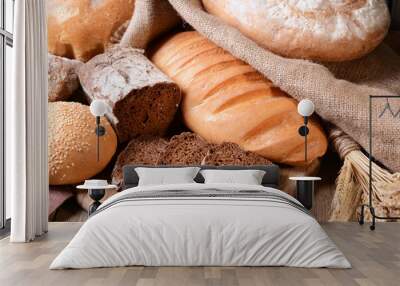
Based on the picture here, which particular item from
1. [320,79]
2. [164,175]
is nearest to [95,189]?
[164,175]

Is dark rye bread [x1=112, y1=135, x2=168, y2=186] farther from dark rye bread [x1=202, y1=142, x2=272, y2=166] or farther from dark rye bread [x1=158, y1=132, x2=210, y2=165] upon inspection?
dark rye bread [x1=202, y1=142, x2=272, y2=166]

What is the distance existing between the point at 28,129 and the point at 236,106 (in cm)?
174

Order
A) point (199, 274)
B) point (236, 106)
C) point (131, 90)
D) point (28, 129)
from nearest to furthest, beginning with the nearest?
point (199, 274) → point (28, 129) → point (131, 90) → point (236, 106)

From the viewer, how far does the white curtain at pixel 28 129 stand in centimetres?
447

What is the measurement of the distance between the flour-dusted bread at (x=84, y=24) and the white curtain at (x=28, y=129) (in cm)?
49

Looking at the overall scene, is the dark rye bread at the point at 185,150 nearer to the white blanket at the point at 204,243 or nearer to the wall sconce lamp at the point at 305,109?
the wall sconce lamp at the point at 305,109

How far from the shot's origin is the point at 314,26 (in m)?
5.07

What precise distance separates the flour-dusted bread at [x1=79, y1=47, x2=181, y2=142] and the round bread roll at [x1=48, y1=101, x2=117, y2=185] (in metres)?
0.16

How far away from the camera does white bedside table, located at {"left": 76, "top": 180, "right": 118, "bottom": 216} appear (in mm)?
5008

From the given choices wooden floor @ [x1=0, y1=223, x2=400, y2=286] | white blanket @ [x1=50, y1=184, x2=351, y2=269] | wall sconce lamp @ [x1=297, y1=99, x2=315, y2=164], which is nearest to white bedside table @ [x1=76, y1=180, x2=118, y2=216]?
wooden floor @ [x1=0, y1=223, x2=400, y2=286]

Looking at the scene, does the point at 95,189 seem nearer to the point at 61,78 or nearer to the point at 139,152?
the point at 139,152

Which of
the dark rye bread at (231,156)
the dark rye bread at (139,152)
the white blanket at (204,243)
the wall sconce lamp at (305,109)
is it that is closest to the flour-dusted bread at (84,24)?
the dark rye bread at (139,152)

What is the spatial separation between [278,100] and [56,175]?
2.06m

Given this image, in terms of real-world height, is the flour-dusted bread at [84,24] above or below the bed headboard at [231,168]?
above
